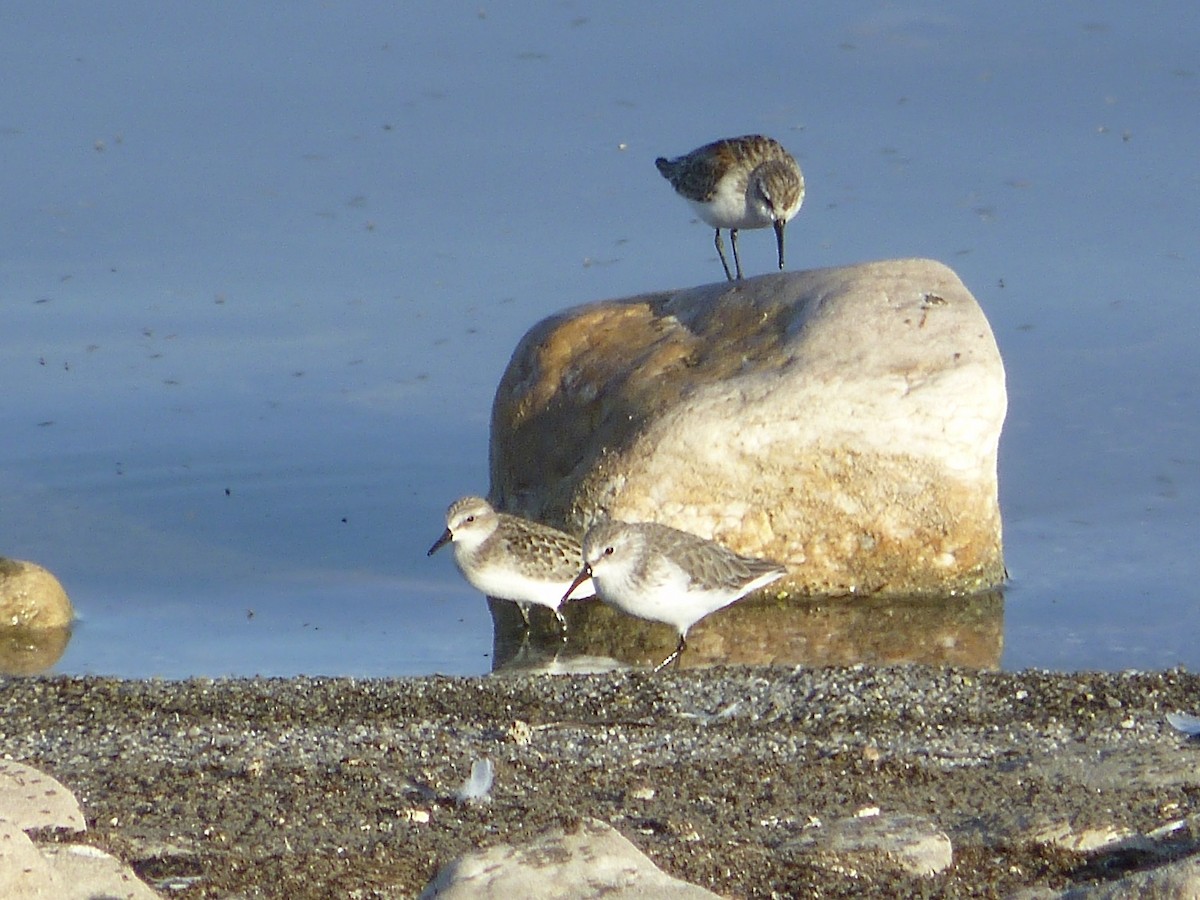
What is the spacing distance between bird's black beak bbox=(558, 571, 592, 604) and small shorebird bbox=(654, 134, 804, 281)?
3.46 m

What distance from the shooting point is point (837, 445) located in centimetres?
955

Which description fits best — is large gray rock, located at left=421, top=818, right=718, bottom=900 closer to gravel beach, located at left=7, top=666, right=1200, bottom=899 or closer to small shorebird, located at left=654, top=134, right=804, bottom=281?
gravel beach, located at left=7, top=666, right=1200, bottom=899

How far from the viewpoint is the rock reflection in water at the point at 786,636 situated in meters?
9.12

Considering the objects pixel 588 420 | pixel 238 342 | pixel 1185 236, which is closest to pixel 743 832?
pixel 588 420

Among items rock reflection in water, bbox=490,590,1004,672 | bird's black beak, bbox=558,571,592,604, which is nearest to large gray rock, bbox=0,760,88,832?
bird's black beak, bbox=558,571,592,604

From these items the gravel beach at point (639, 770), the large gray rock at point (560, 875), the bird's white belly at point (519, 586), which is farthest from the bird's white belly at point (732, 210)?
the large gray rock at point (560, 875)

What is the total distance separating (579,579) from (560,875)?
14.7 ft

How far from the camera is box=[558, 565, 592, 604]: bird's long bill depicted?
8.91m

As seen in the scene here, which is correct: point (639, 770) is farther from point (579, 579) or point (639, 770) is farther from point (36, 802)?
point (579, 579)

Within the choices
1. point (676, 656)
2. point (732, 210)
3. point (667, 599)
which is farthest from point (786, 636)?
point (732, 210)

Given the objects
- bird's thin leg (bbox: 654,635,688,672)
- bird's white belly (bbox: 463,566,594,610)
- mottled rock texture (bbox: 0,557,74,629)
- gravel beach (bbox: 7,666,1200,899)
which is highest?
gravel beach (bbox: 7,666,1200,899)

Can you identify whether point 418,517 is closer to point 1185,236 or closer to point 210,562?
point 210,562

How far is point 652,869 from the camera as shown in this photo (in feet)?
15.2

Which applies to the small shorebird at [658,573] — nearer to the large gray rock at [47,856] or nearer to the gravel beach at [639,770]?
the gravel beach at [639,770]
